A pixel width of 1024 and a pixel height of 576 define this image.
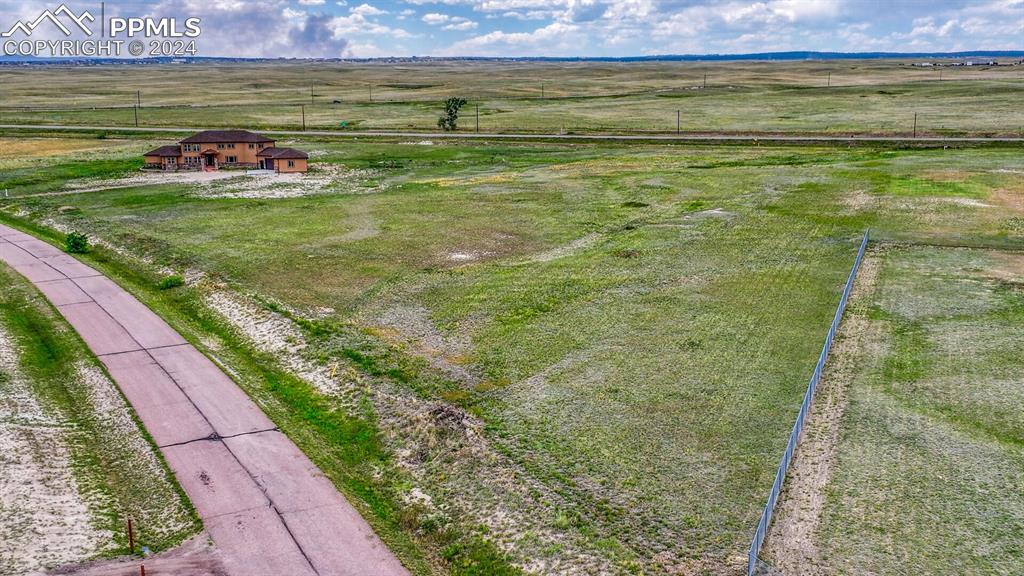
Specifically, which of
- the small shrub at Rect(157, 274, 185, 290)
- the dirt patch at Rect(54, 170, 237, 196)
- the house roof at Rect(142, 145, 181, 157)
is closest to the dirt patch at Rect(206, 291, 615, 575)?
the small shrub at Rect(157, 274, 185, 290)

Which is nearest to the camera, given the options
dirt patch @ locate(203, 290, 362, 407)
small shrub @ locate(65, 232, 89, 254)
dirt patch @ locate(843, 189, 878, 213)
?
dirt patch @ locate(203, 290, 362, 407)

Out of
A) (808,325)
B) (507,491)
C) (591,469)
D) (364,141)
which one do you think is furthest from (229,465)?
(364,141)

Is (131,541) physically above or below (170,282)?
below

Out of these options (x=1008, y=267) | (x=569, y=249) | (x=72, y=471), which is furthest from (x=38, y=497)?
(x=1008, y=267)

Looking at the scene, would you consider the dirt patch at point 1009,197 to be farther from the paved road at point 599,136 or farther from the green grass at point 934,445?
the paved road at point 599,136

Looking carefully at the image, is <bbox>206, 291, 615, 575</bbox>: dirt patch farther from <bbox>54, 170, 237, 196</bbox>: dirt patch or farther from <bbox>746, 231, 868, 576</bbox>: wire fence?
<bbox>54, 170, 237, 196</bbox>: dirt patch

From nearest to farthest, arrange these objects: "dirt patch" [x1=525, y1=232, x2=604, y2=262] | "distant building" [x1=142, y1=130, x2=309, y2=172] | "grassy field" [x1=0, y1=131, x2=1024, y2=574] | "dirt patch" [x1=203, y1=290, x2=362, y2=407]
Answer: "grassy field" [x1=0, y1=131, x2=1024, y2=574]
"dirt patch" [x1=203, y1=290, x2=362, y2=407]
"dirt patch" [x1=525, y1=232, x2=604, y2=262]
"distant building" [x1=142, y1=130, x2=309, y2=172]

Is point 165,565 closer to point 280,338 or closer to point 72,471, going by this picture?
point 72,471
